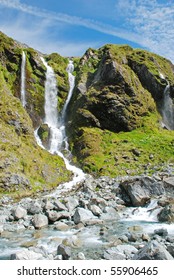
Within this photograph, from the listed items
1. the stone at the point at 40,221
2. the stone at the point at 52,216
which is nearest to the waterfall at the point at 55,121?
the stone at the point at 52,216

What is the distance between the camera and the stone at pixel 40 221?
23.8 metres

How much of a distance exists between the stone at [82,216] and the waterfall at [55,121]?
60.2ft

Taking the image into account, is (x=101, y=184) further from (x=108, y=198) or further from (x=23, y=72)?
(x=23, y=72)

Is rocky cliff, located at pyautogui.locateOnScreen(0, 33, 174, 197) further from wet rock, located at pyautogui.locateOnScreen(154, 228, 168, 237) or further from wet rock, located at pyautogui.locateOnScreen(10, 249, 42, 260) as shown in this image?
wet rock, located at pyautogui.locateOnScreen(10, 249, 42, 260)

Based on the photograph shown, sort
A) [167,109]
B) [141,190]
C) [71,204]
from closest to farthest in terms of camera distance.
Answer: [71,204] < [141,190] < [167,109]

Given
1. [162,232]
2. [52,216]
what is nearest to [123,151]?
[52,216]

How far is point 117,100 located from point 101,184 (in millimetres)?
29387

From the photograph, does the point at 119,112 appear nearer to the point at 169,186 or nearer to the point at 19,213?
the point at 169,186

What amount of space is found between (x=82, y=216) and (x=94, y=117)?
4190cm

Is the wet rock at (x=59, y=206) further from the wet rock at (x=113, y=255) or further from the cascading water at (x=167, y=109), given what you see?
the cascading water at (x=167, y=109)

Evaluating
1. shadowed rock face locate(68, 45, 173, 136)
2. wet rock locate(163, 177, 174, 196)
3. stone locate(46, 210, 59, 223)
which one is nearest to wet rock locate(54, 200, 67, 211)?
stone locate(46, 210, 59, 223)

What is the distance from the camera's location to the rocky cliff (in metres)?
42.6

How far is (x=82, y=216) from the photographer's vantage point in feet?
82.4
